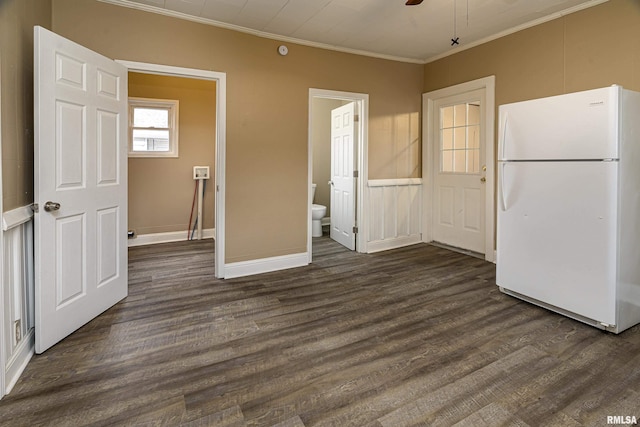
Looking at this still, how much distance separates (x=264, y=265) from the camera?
389cm

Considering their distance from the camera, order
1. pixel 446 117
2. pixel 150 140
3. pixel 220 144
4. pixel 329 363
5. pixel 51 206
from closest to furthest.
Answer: pixel 329 363 < pixel 51 206 < pixel 220 144 < pixel 446 117 < pixel 150 140

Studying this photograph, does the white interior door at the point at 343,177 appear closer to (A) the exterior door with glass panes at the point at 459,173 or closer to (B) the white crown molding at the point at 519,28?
(A) the exterior door with glass panes at the point at 459,173

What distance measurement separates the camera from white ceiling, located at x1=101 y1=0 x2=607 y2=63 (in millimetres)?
3125

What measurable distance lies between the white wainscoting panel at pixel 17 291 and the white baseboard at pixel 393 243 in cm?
353

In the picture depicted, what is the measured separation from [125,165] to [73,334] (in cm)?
135

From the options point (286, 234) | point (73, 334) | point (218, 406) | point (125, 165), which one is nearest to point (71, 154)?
point (125, 165)

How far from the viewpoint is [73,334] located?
94.7 inches

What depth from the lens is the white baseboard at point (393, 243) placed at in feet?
15.6

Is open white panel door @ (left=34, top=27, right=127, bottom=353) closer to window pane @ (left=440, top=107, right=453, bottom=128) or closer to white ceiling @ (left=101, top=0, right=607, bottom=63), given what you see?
white ceiling @ (left=101, top=0, right=607, bottom=63)

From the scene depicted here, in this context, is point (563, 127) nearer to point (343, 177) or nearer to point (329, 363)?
point (329, 363)

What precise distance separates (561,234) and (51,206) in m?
3.51

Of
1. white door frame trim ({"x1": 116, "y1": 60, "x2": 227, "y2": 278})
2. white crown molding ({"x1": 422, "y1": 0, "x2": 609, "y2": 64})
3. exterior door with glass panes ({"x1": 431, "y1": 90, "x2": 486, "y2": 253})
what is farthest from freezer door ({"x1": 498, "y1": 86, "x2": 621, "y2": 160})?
white door frame trim ({"x1": 116, "y1": 60, "x2": 227, "y2": 278})

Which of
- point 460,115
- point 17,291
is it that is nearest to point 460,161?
point 460,115
